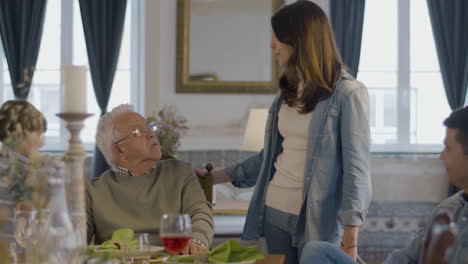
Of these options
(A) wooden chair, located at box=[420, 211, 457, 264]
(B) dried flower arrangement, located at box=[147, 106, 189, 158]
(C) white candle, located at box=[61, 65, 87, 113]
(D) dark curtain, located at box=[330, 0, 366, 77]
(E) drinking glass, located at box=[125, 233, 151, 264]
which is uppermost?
(D) dark curtain, located at box=[330, 0, 366, 77]

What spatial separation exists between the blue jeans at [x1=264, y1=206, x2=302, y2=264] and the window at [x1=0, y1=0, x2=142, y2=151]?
15.3 ft

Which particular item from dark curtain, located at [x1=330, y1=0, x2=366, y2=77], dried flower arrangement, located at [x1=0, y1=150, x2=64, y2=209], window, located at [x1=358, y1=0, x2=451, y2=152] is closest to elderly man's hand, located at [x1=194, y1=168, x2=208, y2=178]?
dried flower arrangement, located at [x1=0, y1=150, x2=64, y2=209]

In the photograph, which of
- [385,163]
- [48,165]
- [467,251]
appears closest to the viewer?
[48,165]

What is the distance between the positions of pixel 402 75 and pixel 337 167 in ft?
15.5

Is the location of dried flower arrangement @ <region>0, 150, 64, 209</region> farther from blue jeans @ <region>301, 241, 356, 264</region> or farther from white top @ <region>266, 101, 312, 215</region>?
white top @ <region>266, 101, 312, 215</region>

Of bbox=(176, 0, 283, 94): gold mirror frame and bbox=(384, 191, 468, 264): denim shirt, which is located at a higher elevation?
bbox=(176, 0, 283, 94): gold mirror frame

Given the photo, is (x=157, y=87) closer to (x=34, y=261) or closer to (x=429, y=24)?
(x=429, y=24)

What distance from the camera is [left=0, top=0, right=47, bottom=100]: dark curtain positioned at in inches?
283

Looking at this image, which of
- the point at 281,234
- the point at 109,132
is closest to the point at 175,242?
the point at 281,234

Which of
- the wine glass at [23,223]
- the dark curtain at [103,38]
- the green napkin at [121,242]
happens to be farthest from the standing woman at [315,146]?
the dark curtain at [103,38]

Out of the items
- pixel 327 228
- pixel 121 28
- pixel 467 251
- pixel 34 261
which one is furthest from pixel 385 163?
pixel 34 261

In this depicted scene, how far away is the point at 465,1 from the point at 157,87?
306 centimetres

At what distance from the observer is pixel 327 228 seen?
2.79 metres

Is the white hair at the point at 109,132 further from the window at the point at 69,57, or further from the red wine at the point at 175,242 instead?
the window at the point at 69,57
